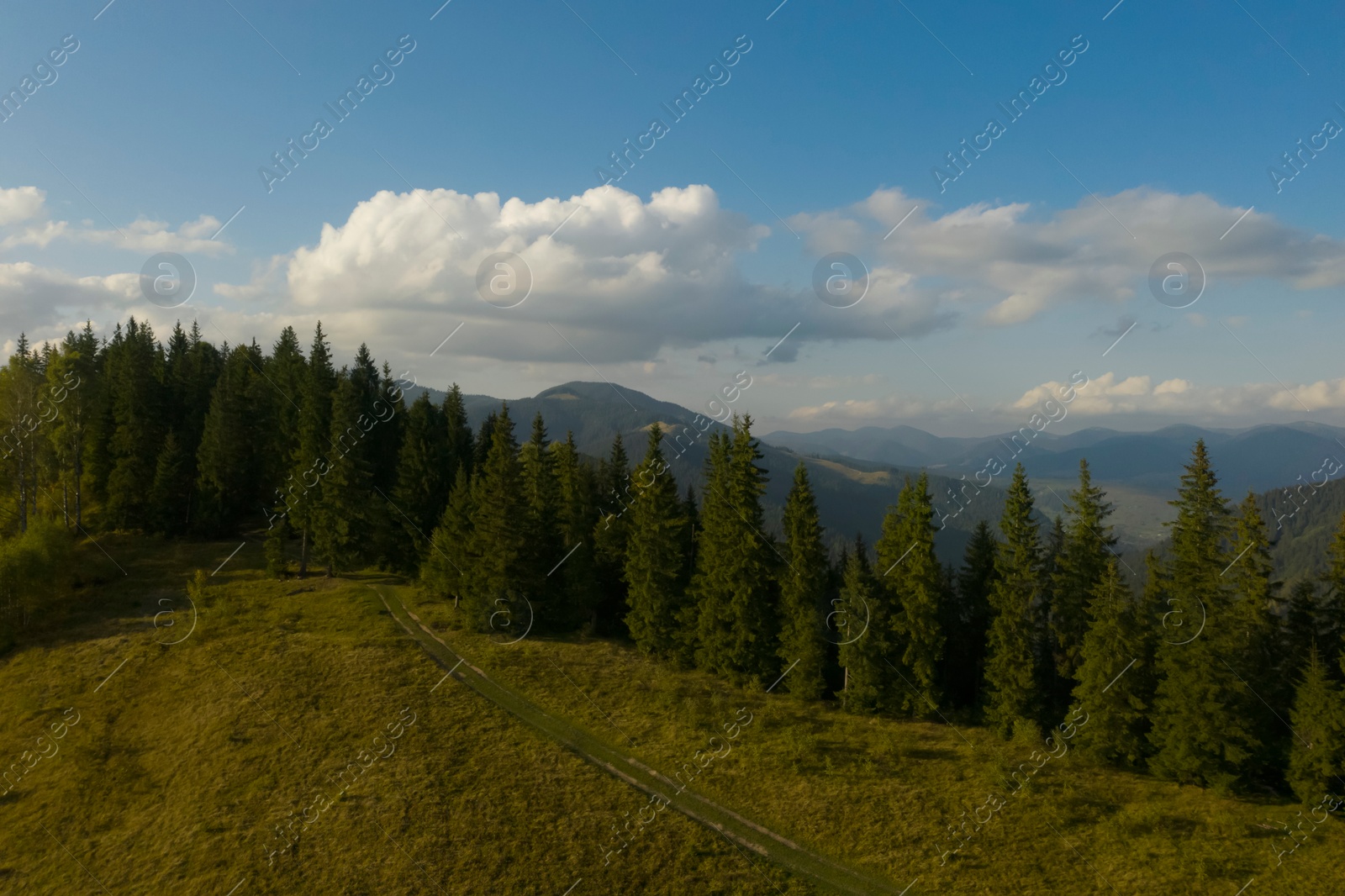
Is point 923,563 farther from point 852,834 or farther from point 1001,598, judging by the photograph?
point 852,834

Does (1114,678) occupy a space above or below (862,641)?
below

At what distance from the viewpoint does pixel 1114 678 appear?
1383 inches

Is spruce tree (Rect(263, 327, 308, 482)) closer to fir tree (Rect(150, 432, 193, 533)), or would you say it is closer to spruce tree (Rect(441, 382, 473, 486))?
fir tree (Rect(150, 432, 193, 533))

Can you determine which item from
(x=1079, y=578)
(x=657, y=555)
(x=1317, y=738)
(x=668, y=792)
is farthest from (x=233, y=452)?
(x=1317, y=738)

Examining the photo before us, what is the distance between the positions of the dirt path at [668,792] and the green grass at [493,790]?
0.62m

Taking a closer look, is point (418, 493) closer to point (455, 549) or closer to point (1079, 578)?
point (455, 549)

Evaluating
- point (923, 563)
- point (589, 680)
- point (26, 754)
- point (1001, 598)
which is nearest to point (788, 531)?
point (923, 563)

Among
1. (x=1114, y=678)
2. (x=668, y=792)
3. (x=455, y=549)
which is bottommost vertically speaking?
(x=668, y=792)

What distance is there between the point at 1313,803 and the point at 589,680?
3602 cm

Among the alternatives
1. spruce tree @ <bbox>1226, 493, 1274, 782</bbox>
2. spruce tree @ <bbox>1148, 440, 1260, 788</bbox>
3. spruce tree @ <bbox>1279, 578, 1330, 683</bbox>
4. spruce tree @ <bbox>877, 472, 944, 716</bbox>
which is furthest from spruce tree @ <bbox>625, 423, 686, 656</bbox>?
spruce tree @ <bbox>1279, 578, 1330, 683</bbox>

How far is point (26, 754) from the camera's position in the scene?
1403 inches

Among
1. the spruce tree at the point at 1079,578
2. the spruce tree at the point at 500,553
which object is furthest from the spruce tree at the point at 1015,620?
the spruce tree at the point at 500,553

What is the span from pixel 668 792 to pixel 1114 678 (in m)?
23.9

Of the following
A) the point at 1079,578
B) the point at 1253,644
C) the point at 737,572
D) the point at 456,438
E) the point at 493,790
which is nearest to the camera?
the point at 493,790
